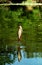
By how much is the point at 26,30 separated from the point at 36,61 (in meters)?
1.97

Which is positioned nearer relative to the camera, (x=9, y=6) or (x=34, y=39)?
(x=34, y=39)

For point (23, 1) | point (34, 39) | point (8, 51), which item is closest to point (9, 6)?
point (23, 1)

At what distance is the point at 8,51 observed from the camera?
3.62 meters

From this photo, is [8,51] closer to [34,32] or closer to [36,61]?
[36,61]

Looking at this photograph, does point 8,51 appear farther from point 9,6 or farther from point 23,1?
point 23,1

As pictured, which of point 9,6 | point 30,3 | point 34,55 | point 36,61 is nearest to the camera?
point 36,61

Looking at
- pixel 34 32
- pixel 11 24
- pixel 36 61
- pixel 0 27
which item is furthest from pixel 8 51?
pixel 11 24

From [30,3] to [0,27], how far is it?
375 cm

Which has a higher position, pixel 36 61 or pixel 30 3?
pixel 36 61

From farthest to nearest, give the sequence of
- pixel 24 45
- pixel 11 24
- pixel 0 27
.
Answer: pixel 11 24, pixel 0 27, pixel 24 45

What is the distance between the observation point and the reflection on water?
315 cm

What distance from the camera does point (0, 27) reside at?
530 centimetres

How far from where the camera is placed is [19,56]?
3.47 m

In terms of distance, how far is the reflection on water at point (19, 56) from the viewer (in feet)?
10.3
